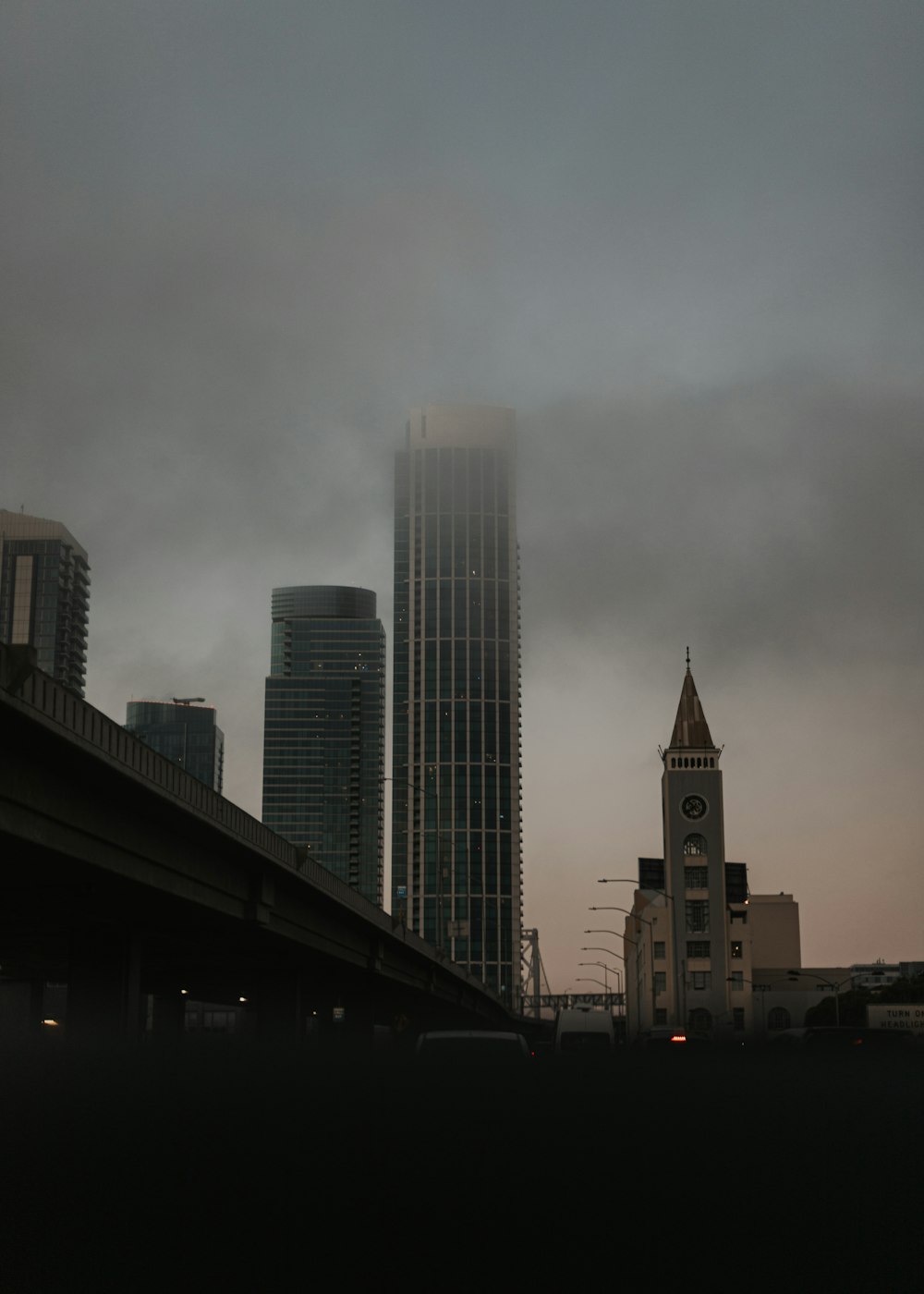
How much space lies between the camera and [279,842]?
51.1m

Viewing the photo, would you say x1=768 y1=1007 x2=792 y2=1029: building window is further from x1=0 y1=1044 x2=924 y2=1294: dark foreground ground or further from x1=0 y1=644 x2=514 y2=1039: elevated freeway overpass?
x1=0 y1=1044 x2=924 y2=1294: dark foreground ground

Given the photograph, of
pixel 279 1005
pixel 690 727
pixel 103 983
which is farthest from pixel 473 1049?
pixel 690 727

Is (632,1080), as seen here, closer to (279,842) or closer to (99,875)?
(99,875)

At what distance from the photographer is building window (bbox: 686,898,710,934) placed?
162262mm

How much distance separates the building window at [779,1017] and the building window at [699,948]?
25524mm

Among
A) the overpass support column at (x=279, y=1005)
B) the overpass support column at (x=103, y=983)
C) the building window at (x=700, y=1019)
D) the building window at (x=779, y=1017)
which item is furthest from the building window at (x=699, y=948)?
the overpass support column at (x=103, y=983)

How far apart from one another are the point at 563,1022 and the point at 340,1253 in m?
38.4

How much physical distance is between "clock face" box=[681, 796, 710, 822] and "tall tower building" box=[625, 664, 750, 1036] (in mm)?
102

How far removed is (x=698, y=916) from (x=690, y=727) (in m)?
23.6

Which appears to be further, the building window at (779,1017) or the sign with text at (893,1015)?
the building window at (779,1017)

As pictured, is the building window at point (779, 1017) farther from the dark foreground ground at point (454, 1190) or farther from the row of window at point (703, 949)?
the dark foreground ground at point (454, 1190)

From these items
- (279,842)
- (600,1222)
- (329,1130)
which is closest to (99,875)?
(279,842)

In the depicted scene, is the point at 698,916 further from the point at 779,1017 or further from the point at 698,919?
the point at 779,1017

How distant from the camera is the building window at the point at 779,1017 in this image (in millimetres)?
182375
